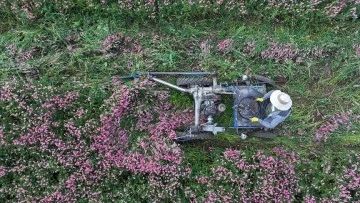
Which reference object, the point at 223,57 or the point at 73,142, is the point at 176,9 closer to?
the point at 223,57

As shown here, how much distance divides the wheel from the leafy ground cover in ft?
0.89

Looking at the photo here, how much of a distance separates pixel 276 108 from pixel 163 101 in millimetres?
1896

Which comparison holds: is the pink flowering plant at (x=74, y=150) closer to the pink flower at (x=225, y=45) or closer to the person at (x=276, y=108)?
the person at (x=276, y=108)

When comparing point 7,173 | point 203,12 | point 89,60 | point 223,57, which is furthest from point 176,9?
point 7,173

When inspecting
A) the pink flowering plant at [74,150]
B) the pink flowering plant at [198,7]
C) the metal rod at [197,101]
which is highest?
the pink flowering plant at [198,7]

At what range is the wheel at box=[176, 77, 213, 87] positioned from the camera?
6.93 metres

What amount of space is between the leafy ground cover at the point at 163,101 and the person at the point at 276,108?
673 millimetres

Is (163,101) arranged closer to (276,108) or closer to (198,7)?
(198,7)

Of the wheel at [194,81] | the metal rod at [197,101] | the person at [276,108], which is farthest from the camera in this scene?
the wheel at [194,81]

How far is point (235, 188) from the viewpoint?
661 cm

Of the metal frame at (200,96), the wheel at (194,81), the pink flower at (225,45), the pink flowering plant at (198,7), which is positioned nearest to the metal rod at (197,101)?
the metal frame at (200,96)

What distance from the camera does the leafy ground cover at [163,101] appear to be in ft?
21.3

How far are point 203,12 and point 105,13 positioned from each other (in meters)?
1.67

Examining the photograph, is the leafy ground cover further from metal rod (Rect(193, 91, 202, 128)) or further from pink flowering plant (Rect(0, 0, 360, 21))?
metal rod (Rect(193, 91, 202, 128))
